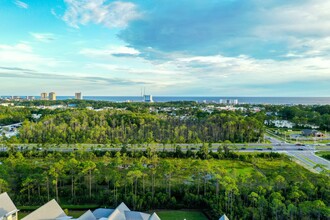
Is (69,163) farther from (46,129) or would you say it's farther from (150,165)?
(46,129)

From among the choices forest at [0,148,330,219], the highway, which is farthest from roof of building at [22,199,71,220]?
the highway

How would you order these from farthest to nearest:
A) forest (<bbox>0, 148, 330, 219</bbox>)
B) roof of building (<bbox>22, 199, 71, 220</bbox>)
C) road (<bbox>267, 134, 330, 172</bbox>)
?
1. road (<bbox>267, 134, 330, 172</bbox>)
2. forest (<bbox>0, 148, 330, 219</bbox>)
3. roof of building (<bbox>22, 199, 71, 220</bbox>)

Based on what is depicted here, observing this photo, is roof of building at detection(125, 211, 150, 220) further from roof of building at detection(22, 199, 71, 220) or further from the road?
the road

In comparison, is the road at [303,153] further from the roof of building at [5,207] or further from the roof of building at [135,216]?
the roof of building at [5,207]

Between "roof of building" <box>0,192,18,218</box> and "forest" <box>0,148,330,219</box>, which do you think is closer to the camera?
"roof of building" <box>0,192,18,218</box>

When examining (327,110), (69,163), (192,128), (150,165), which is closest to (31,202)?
(69,163)

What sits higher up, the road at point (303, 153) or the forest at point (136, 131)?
the forest at point (136, 131)

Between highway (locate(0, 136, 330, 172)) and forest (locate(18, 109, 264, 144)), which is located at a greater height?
forest (locate(18, 109, 264, 144))

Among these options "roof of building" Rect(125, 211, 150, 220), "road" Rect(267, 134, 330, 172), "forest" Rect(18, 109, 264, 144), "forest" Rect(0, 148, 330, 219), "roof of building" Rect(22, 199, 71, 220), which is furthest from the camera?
"forest" Rect(18, 109, 264, 144)

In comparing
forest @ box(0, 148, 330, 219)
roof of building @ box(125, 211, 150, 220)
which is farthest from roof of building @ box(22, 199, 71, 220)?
forest @ box(0, 148, 330, 219)

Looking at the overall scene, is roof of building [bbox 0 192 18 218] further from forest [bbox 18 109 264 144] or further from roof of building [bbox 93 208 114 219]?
forest [bbox 18 109 264 144]

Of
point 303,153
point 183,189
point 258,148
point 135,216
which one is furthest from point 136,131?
point 135,216

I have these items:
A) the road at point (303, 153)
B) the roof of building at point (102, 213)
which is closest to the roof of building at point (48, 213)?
the roof of building at point (102, 213)
